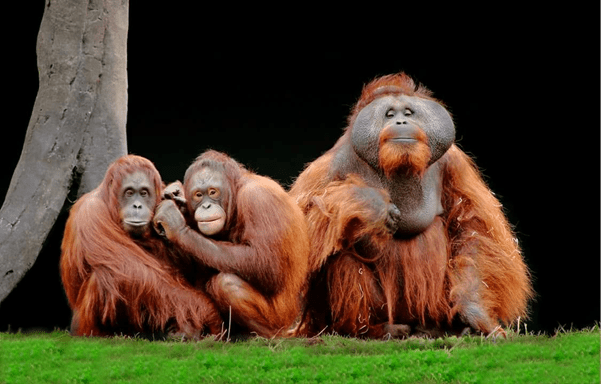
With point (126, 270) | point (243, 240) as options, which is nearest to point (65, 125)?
point (126, 270)

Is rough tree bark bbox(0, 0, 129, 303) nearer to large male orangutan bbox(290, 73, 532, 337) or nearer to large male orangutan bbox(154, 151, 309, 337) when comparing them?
large male orangutan bbox(154, 151, 309, 337)

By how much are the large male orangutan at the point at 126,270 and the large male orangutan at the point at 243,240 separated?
81mm

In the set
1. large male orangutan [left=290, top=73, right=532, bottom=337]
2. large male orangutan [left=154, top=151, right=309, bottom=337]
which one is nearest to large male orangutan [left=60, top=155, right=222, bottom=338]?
large male orangutan [left=154, top=151, right=309, bottom=337]

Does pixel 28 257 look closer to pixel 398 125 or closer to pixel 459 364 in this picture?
pixel 398 125

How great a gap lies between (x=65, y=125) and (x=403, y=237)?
1700mm

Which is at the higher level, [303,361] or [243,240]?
[243,240]

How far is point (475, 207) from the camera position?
4543mm

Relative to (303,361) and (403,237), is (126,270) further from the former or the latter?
(403,237)

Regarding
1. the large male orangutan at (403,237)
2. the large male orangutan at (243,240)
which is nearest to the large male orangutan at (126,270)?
the large male orangutan at (243,240)

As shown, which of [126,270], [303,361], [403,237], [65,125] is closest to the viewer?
[303,361]

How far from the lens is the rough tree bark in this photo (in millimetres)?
4746

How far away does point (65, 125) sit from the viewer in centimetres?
486

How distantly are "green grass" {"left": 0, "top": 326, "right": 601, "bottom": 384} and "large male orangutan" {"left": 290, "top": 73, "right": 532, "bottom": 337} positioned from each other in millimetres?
357

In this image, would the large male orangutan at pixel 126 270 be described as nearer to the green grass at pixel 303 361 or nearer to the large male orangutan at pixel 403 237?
the green grass at pixel 303 361
